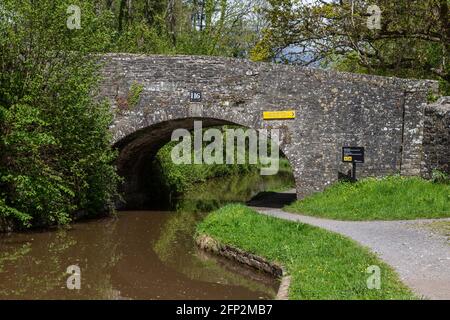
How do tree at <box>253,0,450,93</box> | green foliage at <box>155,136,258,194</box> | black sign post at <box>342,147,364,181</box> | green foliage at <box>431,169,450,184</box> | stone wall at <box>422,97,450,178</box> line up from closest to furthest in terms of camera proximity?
green foliage at <box>431,169,450,184</box>, stone wall at <box>422,97,450,178</box>, black sign post at <box>342,147,364,181</box>, tree at <box>253,0,450,93</box>, green foliage at <box>155,136,258,194</box>

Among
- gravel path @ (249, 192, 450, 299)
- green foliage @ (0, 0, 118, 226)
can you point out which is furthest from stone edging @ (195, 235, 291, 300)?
green foliage @ (0, 0, 118, 226)

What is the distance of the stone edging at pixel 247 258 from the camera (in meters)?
7.23

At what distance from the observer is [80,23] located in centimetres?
1277

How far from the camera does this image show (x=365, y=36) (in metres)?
17.9

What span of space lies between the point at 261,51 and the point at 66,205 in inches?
365

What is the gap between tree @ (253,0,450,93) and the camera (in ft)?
55.5

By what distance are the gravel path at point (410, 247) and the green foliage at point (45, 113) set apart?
16.2 feet

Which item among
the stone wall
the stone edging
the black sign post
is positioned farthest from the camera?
the black sign post

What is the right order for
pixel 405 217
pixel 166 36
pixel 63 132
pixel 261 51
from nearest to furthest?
pixel 405 217 → pixel 63 132 → pixel 261 51 → pixel 166 36

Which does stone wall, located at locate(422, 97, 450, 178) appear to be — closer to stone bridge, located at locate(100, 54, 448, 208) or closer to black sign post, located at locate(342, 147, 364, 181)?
stone bridge, located at locate(100, 54, 448, 208)

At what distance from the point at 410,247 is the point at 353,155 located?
5253 millimetres

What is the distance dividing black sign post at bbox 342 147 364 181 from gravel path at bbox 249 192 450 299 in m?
2.11
